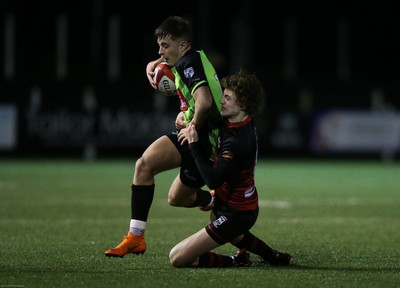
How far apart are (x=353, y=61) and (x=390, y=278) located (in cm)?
2856

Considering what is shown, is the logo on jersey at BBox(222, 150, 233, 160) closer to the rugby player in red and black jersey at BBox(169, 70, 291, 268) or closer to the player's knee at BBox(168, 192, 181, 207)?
the rugby player in red and black jersey at BBox(169, 70, 291, 268)

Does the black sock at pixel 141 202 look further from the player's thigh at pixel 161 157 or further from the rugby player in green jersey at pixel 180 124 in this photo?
the player's thigh at pixel 161 157

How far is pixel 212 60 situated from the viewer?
2817 centimetres

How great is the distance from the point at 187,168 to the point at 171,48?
0.87m

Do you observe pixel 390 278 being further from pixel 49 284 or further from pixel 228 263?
pixel 49 284

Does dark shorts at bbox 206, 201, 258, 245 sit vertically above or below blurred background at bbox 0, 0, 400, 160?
below

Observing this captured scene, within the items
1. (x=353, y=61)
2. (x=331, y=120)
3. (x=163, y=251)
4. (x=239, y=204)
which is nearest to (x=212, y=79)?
(x=239, y=204)

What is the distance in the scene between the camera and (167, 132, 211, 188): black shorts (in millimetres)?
6969

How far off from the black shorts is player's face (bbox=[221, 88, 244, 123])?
535mm

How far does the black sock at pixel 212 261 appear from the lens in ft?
21.6

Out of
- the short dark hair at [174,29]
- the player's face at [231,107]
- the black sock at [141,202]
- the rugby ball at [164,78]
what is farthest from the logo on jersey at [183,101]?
the black sock at [141,202]

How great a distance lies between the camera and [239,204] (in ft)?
21.5

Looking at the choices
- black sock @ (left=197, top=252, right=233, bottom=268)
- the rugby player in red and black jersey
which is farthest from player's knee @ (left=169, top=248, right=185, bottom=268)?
black sock @ (left=197, top=252, right=233, bottom=268)

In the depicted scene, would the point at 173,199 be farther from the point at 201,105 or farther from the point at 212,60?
the point at 212,60
